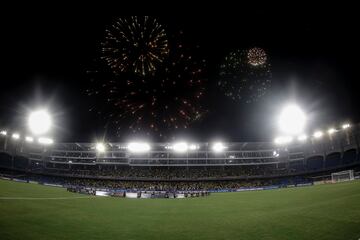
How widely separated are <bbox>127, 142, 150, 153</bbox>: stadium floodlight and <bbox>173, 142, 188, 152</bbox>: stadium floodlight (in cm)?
766

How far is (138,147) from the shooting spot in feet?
241

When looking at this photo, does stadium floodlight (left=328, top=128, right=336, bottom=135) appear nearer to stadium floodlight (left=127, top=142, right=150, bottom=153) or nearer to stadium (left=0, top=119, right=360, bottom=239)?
stadium (left=0, top=119, right=360, bottom=239)

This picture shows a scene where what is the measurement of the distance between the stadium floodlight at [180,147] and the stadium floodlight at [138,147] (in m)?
7.66

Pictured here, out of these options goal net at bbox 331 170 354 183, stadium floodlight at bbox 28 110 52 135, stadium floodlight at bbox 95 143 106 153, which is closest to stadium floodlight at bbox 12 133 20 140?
stadium floodlight at bbox 28 110 52 135

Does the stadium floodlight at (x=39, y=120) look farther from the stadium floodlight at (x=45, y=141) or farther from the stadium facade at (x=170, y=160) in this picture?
the stadium floodlight at (x=45, y=141)

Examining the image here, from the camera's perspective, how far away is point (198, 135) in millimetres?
79438

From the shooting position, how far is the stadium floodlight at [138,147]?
7356 cm

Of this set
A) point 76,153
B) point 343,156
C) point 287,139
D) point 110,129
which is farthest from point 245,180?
point 76,153

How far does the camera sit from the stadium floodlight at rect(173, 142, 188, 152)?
74188 millimetres

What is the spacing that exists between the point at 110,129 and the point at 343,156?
184 ft

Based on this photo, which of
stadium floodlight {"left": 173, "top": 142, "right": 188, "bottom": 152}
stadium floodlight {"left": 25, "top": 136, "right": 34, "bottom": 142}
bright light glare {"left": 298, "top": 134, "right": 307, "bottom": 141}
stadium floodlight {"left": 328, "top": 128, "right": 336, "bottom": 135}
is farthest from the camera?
stadium floodlight {"left": 173, "top": 142, "right": 188, "bottom": 152}

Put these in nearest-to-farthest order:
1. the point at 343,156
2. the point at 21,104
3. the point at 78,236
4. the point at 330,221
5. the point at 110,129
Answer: the point at 78,236 < the point at 330,221 < the point at 21,104 < the point at 343,156 < the point at 110,129

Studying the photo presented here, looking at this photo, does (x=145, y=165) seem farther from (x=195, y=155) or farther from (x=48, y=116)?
(x=48, y=116)

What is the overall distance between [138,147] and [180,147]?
11.4 meters
